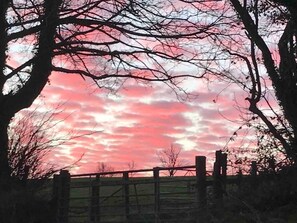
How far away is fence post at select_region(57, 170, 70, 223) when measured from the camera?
20328mm

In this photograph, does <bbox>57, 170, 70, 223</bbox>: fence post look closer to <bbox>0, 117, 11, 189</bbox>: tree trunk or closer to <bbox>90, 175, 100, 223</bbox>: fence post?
<bbox>90, 175, 100, 223</bbox>: fence post

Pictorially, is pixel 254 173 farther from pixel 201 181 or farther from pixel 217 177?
pixel 201 181

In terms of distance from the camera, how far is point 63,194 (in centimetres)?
2097

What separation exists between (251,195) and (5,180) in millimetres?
8522

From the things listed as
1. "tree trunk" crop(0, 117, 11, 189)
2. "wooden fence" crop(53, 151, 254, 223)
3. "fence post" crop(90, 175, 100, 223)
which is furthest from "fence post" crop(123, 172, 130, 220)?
"tree trunk" crop(0, 117, 11, 189)

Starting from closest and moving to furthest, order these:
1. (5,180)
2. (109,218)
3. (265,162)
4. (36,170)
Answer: (265,162)
(5,180)
(36,170)
(109,218)

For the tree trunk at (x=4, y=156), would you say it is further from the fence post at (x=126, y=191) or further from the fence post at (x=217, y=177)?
the fence post at (x=217, y=177)

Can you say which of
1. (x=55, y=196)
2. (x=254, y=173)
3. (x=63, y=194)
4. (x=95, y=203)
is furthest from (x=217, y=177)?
(x=63, y=194)

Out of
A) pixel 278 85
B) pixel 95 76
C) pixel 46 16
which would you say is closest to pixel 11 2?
pixel 46 16

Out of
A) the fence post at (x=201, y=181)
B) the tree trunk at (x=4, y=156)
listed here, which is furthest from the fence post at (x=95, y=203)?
the fence post at (x=201, y=181)

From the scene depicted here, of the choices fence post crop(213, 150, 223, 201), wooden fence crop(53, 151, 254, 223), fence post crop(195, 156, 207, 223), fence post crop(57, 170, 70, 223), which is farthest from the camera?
fence post crop(57, 170, 70, 223)

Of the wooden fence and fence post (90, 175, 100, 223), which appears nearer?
the wooden fence

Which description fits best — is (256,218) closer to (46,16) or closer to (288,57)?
(288,57)

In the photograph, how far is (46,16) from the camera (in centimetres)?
1941
